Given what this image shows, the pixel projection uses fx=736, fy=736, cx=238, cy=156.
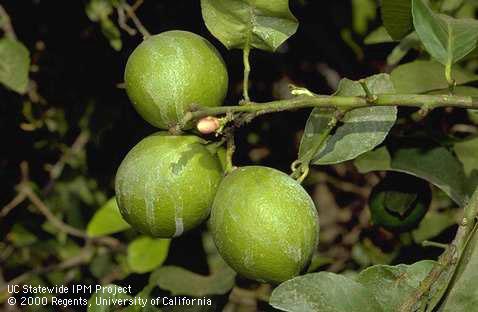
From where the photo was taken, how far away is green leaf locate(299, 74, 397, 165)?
1.41 m

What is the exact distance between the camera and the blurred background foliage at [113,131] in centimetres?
200

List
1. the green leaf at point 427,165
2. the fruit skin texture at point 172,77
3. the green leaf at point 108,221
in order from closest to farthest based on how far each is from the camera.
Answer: the fruit skin texture at point 172,77
the green leaf at point 427,165
the green leaf at point 108,221

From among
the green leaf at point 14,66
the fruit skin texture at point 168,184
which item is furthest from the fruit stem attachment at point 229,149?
the green leaf at point 14,66

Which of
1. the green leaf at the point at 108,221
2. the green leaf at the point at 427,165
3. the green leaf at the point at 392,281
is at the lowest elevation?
the green leaf at the point at 108,221

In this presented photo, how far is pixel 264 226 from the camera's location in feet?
4.07

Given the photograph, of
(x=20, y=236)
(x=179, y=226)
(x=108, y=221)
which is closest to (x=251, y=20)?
(x=179, y=226)

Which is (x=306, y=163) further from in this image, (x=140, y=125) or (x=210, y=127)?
(x=140, y=125)

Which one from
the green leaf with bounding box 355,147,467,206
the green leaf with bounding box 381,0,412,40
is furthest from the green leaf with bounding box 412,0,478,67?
the green leaf with bounding box 355,147,467,206

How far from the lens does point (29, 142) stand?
93.4 inches

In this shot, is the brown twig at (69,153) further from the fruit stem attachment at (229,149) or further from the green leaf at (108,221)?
the fruit stem attachment at (229,149)

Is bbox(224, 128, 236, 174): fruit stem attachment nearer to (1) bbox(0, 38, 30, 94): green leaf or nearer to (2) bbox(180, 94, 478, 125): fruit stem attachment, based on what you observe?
(2) bbox(180, 94, 478, 125): fruit stem attachment

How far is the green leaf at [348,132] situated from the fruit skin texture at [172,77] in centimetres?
20

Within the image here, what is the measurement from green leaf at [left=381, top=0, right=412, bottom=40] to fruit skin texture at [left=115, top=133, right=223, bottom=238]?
48cm

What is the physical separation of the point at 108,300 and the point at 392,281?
0.54m
